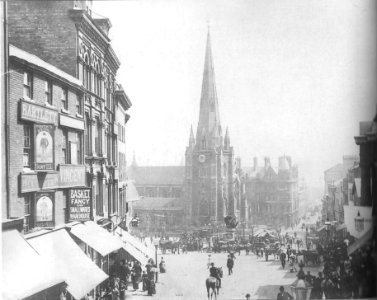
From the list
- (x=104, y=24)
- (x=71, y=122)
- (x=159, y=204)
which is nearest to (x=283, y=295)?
(x=159, y=204)

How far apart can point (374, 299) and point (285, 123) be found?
583 cm

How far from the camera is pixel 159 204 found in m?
17.5

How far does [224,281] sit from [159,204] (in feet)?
17.3

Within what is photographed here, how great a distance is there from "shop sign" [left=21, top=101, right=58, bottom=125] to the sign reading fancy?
2.16 metres

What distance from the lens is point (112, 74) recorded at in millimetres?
15203

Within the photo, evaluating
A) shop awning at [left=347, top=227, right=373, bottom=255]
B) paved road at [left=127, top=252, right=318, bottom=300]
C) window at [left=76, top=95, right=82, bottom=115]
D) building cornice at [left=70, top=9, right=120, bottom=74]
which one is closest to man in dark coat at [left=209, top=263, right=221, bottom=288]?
paved road at [left=127, top=252, right=318, bottom=300]

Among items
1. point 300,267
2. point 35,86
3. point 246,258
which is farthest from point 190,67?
point 246,258

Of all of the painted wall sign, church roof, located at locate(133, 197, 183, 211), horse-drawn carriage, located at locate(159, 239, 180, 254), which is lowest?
horse-drawn carriage, located at locate(159, 239, 180, 254)

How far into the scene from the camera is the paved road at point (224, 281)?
1247cm

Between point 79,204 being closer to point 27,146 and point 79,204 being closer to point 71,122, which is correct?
point 27,146

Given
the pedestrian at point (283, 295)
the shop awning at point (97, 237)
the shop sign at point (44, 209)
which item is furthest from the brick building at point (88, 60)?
the pedestrian at point (283, 295)

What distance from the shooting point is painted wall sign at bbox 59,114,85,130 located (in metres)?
12.2

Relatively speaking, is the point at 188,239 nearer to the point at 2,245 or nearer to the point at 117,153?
the point at 117,153

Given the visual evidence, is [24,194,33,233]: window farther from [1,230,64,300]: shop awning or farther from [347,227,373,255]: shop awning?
[347,227,373,255]: shop awning
